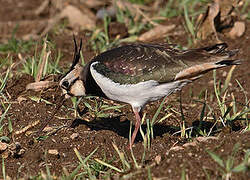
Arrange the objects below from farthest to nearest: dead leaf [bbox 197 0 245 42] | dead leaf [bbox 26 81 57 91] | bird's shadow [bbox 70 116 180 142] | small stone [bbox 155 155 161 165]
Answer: dead leaf [bbox 197 0 245 42], dead leaf [bbox 26 81 57 91], bird's shadow [bbox 70 116 180 142], small stone [bbox 155 155 161 165]

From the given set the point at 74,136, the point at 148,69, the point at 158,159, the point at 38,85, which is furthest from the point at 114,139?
the point at 38,85

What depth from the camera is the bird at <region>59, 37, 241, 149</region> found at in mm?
5070

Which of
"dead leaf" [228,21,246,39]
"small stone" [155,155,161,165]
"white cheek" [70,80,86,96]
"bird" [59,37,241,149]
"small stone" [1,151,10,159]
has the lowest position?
"small stone" [1,151,10,159]

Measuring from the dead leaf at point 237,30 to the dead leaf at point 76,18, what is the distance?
2420mm

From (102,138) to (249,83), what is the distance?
2.56 metres

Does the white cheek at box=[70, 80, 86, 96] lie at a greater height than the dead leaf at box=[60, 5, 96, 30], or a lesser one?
greater

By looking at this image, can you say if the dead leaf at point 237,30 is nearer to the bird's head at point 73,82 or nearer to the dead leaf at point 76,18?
the dead leaf at point 76,18

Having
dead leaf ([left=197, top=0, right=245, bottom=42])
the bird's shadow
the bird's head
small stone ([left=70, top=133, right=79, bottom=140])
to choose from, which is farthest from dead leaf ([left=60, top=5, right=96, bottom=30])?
small stone ([left=70, top=133, right=79, bottom=140])

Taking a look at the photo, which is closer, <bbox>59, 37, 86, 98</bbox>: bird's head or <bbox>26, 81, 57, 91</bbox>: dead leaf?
<bbox>59, 37, 86, 98</bbox>: bird's head

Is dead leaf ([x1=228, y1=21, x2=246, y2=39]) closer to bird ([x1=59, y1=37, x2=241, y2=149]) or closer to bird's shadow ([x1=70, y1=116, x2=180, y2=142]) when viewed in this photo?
bird's shadow ([x1=70, y1=116, x2=180, y2=142])

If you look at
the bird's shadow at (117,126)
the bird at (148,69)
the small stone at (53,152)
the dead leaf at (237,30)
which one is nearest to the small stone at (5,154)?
the small stone at (53,152)

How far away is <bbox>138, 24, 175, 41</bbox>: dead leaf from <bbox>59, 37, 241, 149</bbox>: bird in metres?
2.82

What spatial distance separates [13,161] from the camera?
5.08 m

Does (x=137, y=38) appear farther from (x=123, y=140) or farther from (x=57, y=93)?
(x=123, y=140)
